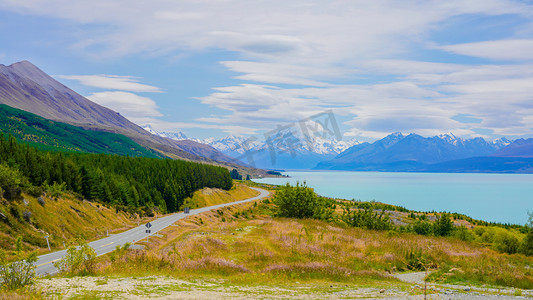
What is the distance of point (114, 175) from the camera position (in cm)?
9338

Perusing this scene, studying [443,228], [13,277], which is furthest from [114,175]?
[13,277]

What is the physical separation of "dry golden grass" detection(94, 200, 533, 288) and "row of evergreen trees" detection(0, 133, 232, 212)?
49420 millimetres

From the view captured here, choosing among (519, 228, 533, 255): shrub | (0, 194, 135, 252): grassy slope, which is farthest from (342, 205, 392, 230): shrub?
(0, 194, 135, 252): grassy slope

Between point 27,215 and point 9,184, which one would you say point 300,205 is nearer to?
point 27,215

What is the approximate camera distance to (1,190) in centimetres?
4725

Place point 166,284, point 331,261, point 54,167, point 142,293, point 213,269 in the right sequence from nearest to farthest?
point 142,293 → point 166,284 → point 213,269 → point 331,261 → point 54,167

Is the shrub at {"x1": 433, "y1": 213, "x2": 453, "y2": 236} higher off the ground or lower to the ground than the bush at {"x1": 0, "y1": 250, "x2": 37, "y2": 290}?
lower

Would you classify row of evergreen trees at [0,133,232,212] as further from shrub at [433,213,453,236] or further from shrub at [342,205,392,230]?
shrub at [433,213,453,236]

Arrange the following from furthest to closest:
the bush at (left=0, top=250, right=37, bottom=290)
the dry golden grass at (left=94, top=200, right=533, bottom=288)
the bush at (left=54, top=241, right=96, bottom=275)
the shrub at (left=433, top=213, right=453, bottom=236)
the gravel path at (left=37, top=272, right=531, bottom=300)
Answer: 1. the shrub at (left=433, top=213, right=453, bottom=236)
2. the dry golden grass at (left=94, top=200, right=533, bottom=288)
3. the bush at (left=54, top=241, right=96, bottom=275)
4. the gravel path at (left=37, top=272, right=531, bottom=300)
5. the bush at (left=0, top=250, right=37, bottom=290)

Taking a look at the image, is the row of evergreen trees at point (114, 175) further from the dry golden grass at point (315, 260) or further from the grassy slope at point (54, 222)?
the dry golden grass at point (315, 260)

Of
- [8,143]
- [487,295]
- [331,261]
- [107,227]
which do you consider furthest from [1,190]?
[487,295]

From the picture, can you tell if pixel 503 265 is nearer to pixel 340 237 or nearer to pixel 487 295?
pixel 487 295

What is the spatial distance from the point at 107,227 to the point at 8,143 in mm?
27212

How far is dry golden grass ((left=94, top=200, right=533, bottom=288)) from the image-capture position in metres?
20.7
